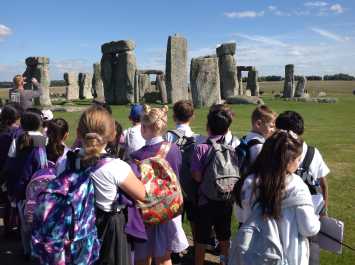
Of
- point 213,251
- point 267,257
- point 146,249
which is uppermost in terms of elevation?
point 267,257

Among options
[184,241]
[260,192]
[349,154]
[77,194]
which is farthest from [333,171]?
[77,194]

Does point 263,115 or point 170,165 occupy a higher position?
point 263,115

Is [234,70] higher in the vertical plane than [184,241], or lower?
higher

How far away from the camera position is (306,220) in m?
2.82

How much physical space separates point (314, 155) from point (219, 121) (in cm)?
97

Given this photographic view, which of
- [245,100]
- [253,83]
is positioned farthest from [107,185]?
[253,83]

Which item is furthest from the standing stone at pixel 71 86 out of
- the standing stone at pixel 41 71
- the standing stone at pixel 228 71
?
the standing stone at pixel 228 71

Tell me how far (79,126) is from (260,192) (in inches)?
55.8

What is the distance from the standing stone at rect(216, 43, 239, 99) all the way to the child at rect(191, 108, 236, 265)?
26.0 metres

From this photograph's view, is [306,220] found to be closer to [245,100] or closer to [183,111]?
[183,111]

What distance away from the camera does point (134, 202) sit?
129 inches

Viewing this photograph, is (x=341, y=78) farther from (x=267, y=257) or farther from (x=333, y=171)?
(x=267, y=257)

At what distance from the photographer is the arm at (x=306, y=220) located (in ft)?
9.27

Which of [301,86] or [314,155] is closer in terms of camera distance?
[314,155]
